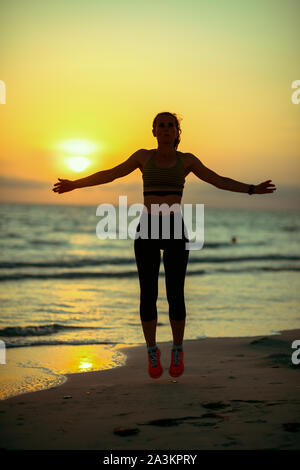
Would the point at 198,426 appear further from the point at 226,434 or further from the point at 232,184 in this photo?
the point at 232,184

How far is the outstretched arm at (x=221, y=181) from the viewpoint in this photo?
5055 mm

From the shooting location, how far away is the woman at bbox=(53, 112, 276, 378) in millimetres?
5020

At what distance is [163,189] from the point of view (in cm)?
500

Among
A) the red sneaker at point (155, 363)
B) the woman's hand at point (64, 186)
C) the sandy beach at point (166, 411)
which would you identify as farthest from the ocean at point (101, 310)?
the woman's hand at point (64, 186)

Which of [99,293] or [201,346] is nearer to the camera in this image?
[201,346]

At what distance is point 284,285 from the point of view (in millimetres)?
16688

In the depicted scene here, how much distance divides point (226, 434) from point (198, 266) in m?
20.4

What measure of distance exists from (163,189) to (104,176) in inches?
22.1

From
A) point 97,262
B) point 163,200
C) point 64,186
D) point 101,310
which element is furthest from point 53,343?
point 97,262

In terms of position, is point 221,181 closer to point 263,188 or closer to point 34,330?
point 263,188

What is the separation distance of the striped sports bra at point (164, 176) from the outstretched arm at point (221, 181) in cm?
18
